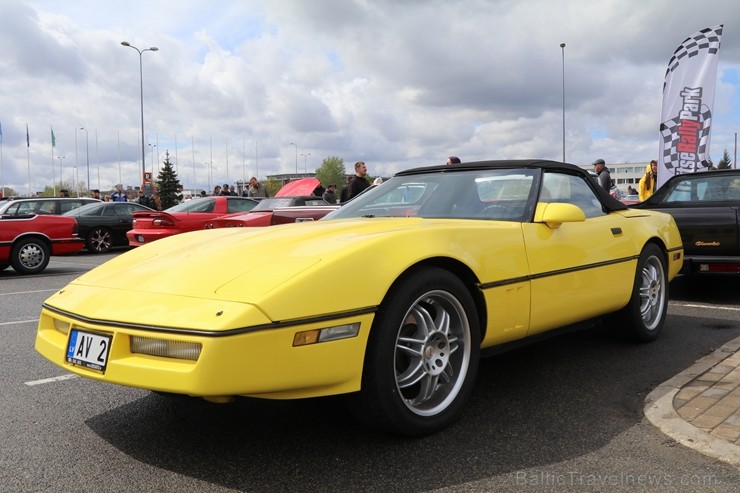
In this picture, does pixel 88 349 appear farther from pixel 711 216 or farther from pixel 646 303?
pixel 711 216

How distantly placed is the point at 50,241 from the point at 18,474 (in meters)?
9.28

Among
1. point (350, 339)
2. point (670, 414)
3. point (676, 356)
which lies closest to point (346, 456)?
point (350, 339)

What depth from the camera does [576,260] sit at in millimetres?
3699

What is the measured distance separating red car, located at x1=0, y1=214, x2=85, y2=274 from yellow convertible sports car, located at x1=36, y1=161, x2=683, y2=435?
26.6ft

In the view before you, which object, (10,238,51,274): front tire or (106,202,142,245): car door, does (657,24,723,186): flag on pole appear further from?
(106,202,142,245): car door

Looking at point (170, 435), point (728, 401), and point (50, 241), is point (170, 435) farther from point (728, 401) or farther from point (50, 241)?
point (50, 241)

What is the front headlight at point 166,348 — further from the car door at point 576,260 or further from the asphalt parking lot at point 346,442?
the car door at point 576,260

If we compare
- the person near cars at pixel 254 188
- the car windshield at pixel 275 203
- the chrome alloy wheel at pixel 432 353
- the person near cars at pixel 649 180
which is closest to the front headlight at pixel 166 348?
the chrome alloy wheel at pixel 432 353

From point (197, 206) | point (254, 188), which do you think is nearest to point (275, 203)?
point (197, 206)

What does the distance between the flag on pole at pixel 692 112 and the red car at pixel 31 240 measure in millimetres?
10631

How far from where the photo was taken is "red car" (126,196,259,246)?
13.0m

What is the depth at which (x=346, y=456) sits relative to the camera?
8.62 ft

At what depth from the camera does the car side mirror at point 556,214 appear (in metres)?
3.49

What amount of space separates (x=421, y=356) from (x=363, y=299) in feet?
1.57
